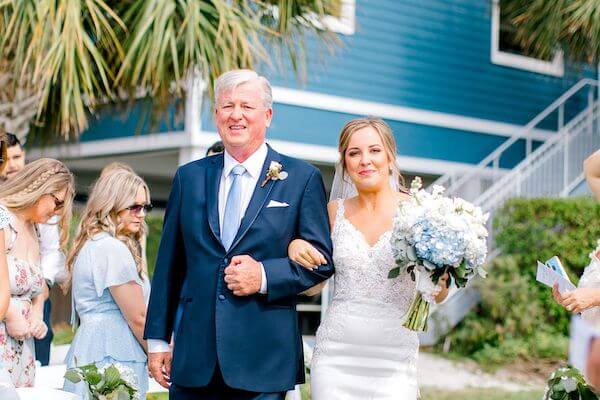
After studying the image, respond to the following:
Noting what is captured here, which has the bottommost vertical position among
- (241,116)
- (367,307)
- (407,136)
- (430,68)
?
(367,307)

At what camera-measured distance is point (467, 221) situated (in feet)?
13.3

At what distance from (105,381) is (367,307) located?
1195mm

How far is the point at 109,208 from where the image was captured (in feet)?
16.4

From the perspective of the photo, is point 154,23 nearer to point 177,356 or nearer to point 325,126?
point 325,126

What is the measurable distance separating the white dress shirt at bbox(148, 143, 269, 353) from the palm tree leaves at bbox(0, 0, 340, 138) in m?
5.32

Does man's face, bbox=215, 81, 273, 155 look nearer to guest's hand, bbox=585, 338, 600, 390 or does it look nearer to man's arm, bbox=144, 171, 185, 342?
man's arm, bbox=144, 171, 185, 342

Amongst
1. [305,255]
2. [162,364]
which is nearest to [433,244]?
[305,255]

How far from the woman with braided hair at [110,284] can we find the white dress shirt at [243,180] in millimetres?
642

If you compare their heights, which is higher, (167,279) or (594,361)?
(167,279)

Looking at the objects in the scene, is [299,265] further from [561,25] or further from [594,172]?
[561,25]

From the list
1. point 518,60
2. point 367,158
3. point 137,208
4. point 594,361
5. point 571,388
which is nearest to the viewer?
point 594,361

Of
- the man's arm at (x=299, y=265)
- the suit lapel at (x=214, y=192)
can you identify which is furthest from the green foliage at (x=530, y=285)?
the suit lapel at (x=214, y=192)

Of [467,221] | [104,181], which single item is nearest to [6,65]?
[104,181]

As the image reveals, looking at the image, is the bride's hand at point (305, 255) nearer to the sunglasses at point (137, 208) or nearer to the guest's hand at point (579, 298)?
the guest's hand at point (579, 298)
